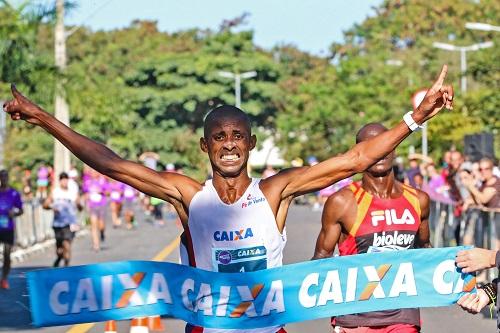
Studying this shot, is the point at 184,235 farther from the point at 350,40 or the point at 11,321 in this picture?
the point at 350,40

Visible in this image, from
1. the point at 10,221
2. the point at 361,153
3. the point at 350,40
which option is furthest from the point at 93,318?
the point at 350,40

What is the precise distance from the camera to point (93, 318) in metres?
6.84

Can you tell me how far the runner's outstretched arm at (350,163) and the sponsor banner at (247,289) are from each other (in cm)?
36

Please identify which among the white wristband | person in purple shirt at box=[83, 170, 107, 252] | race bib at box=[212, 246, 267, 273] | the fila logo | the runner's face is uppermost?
person in purple shirt at box=[83, 170, 107, 252]

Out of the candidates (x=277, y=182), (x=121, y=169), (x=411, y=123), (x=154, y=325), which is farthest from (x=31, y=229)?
(x=411, y=123)

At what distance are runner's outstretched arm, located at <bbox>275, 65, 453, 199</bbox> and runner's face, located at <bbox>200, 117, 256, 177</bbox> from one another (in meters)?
0.23

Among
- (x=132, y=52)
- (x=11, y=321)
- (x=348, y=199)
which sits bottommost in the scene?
(x=11, y=321)

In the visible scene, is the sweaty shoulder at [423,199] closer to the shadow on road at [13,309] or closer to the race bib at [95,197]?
the shadow on road at [13,309]

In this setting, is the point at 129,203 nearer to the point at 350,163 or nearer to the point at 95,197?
the point at 95,197

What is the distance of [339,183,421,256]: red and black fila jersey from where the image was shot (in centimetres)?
855

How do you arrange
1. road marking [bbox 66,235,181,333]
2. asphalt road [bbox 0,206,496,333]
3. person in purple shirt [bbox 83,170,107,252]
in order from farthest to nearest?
person in purple shirt [bbox 83,170,107,252], asphalt road [bbox 0,206,496,333], road marking [bbox 66,235,181,333]

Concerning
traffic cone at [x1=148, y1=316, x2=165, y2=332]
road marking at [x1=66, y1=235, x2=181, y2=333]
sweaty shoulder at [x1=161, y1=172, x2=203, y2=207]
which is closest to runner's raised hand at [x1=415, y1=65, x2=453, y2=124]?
sweaty shoulder at [x1=161, y1=172, x2=203, y2=207]

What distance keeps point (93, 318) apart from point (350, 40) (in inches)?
4261

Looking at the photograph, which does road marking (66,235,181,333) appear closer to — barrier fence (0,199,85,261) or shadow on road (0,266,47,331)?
shadow on road (0,266,47,331)
